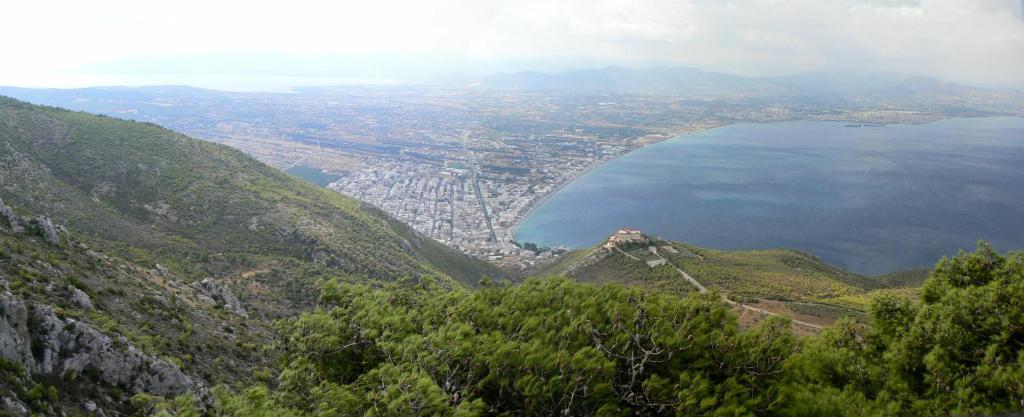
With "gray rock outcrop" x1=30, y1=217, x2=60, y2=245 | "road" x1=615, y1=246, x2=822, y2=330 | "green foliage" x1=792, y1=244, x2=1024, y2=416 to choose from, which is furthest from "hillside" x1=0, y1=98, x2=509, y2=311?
"green foliage" x1=792, y1=244, x2=1024, y2=416

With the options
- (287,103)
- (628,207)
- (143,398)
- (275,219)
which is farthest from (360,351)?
(287,103)

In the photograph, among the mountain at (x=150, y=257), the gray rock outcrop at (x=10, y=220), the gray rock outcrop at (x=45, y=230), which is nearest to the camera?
the mountain at (x=150, y=257)

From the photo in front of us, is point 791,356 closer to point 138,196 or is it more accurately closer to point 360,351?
point 360,351

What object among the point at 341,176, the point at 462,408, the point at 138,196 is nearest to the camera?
the point at 462,408

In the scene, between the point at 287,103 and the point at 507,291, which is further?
the point at 287,103

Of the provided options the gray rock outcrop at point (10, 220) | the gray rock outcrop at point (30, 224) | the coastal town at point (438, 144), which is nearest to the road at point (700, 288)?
the coastal town at point (438, 144)

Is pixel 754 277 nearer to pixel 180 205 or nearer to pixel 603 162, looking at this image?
pixel 180 205

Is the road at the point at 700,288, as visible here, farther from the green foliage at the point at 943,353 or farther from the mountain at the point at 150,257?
the mountain at the point at 150,257

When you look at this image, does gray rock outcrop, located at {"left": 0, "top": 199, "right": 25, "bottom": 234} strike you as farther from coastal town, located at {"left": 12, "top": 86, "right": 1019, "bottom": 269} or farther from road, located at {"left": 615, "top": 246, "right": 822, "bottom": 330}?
coastal town, located at {"left": 12, "top": 86, "right": 1019, "bottom": 269}
